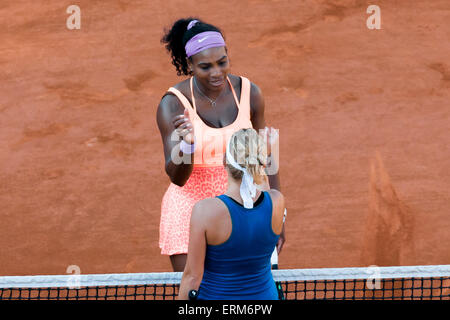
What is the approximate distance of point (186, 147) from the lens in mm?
3803

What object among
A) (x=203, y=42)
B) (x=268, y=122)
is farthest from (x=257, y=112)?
(x=268, y=122)

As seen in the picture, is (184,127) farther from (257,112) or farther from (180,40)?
(180,40)

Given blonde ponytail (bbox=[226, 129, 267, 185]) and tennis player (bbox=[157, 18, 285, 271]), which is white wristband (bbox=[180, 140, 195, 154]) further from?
blonde ponytail (bbox=[226, 129, 267, 185])

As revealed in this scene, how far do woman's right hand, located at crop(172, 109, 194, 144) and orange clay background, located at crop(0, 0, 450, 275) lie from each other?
4.24 metres

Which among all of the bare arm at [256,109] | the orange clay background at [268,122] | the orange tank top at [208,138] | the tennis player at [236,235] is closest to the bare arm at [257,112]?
the bare arm at [256,109]

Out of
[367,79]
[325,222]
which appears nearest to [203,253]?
[325,222]

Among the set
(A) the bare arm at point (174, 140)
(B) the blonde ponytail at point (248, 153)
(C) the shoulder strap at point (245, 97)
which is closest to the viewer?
(B) the blonde ponytail at point (248, 153)

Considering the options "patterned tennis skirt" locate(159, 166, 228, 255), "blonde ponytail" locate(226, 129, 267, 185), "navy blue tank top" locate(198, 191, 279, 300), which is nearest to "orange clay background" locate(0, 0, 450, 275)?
"patterned tennis skirt" locate(159, 166, 228, 255)

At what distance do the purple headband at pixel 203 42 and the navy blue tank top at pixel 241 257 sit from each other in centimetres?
116

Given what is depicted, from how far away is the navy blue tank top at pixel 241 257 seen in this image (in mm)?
3303

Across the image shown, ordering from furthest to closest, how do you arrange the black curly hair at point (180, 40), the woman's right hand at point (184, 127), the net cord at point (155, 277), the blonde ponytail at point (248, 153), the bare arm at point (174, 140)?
the net cord at point (155, 277) < the black curly hair at point (180, 40) < the bare arm at point (174, 140) < the woman's right hand at point (184, 127) < the blonde ponytail at point (248, 153)

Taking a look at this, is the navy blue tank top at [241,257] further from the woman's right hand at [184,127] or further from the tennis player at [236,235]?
the woman's right hand at [184,127]

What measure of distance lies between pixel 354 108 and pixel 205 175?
6.70 m
